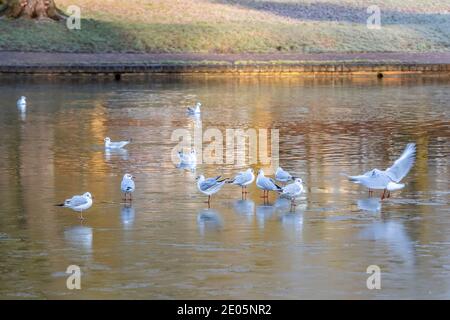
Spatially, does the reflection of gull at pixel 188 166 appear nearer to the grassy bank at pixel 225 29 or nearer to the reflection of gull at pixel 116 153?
the reflection of gull at pixel 116 153

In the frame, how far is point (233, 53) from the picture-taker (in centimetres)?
3803

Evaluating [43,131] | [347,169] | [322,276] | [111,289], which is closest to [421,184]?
[347,169]

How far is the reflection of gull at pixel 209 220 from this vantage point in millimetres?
12820

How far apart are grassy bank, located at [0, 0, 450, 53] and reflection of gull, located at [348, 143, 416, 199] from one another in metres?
24.2

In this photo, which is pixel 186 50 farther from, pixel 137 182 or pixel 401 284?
pixel 401 284

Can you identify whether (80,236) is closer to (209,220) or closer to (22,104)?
(209,220)

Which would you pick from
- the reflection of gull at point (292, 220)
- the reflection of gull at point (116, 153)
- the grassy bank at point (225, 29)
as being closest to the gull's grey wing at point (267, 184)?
the reflection of gull at point (292, 220)

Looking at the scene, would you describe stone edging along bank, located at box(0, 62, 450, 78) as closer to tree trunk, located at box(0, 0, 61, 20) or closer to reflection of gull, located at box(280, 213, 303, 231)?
tree trunk, located at box(0, 0, 61, 20)

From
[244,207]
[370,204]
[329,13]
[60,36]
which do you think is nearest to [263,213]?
[244,207]

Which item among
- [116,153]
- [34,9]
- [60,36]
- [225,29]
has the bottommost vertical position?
[116,153]

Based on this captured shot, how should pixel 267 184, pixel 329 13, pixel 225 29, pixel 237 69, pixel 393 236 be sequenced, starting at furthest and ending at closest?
pixel 329 13 → pixel 225 29 → pixel 237 69 → pixel 267 184 → pixel 393 236

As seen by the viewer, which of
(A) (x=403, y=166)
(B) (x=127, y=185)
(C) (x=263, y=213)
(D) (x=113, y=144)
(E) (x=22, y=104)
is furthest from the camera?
(E) (x=22, y=104)

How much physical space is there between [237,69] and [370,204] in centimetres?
2088

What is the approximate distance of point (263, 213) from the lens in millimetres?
13609
